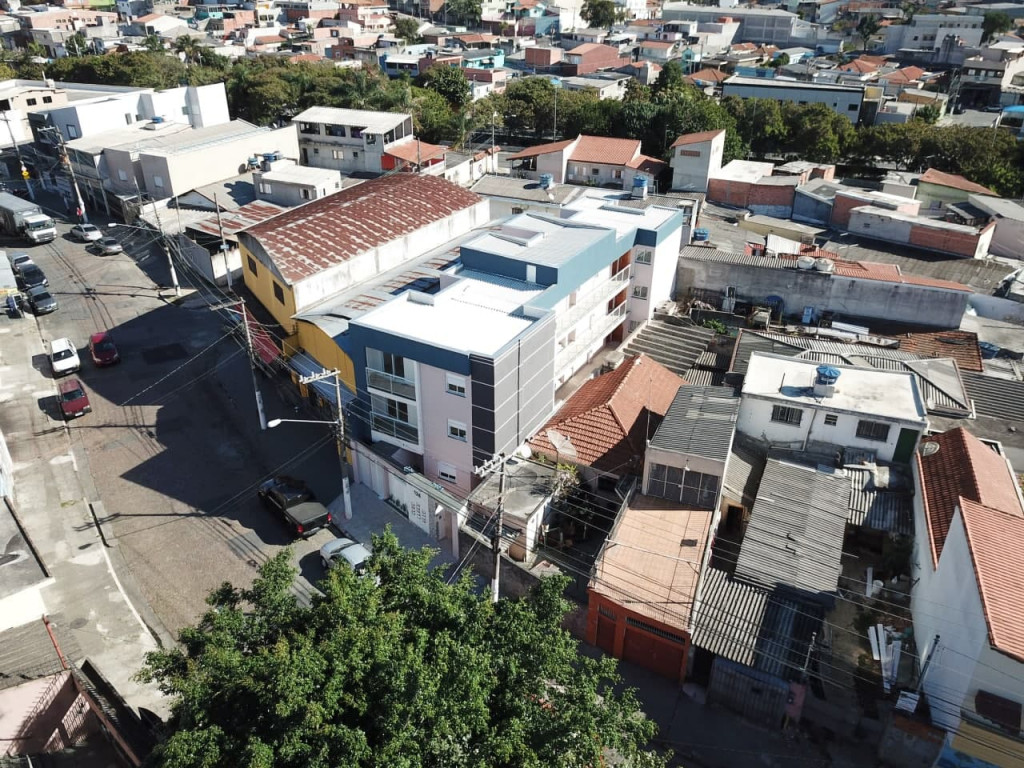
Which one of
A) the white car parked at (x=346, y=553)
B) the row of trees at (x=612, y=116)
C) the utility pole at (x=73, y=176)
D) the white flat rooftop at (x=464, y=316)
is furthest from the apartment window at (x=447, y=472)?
the row of trees at (x=612, y=116)

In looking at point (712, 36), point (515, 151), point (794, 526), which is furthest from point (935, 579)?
point (712, 36)

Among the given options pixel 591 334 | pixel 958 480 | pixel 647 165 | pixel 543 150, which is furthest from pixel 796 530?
pixel 543 150

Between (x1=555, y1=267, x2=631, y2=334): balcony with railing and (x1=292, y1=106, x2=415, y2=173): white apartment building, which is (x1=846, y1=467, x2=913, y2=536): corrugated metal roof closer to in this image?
(x1=555, y1=267, x2=631, y2=334): balcony with railing

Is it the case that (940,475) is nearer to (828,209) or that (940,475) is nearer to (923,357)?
(923,357)

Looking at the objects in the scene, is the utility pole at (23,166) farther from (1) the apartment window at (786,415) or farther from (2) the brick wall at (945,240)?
(2) the brick wall at (945,240)

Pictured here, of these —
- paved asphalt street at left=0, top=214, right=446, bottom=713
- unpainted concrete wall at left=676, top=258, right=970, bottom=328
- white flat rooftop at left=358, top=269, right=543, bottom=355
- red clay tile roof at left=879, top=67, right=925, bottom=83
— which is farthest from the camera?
red clay tile roof at left=879, top=67, right=925, bottom=83

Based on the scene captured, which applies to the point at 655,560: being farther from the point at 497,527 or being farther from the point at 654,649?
the point at 497,527

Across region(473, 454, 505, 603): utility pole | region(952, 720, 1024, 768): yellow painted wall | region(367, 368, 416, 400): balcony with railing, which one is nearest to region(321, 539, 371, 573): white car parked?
region(473, 454, 505, 603): utility pole
